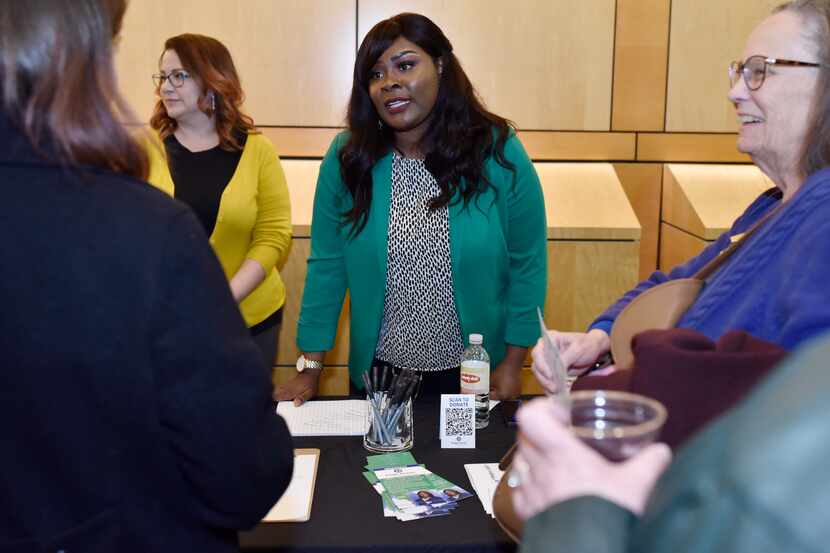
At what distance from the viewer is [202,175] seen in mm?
3129

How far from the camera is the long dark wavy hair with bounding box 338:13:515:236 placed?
8.47ft

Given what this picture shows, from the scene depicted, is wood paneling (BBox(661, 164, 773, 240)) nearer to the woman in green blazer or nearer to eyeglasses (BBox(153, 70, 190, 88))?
the woman in green blazer

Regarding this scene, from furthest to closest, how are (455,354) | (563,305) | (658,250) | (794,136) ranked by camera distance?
(658,250)
(563,305)
(455,354)
(794,136)

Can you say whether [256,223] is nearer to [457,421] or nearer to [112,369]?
[457,421]

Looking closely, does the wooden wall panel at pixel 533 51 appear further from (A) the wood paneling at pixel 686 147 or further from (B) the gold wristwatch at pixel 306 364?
(B) the gold wristwatch at pixel 306 364

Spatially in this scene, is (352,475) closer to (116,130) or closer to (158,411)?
(158,411)

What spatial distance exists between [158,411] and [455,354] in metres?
1.59

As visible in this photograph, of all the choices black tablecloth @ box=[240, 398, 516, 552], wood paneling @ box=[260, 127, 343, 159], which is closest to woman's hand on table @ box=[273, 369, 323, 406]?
black tablecloth @ box=[240, 398, 516, 552]


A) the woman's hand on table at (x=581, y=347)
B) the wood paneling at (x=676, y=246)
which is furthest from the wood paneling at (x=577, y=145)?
the woman's hand on table at (x=581, y=347)

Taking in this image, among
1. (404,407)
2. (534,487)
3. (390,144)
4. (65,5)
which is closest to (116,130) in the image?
(65,5)

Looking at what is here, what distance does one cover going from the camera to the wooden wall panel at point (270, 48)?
4109 millimetres

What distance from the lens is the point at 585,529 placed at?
0.68 meters

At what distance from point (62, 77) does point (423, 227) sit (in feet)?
5.29

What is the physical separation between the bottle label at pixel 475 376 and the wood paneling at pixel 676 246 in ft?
6.90
